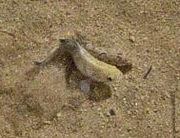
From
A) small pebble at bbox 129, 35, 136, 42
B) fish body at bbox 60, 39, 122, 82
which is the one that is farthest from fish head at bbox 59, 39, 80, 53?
small pebble at bbox 129, 35, 136, 42

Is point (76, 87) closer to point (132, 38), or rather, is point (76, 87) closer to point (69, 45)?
point (69, 45)

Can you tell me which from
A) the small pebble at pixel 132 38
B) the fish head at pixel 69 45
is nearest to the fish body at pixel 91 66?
the fish head at pixel 69 45

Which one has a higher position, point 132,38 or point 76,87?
point 132,38

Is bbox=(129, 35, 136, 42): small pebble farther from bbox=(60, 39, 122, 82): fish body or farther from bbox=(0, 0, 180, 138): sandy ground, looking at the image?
bbox=(60, 39, 122, 82): fish body

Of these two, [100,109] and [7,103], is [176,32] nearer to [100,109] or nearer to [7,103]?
[100,109]

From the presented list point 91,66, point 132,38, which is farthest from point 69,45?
point 132,38

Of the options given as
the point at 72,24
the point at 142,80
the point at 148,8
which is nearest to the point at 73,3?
the point at 72,24

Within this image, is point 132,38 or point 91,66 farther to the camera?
point 132,38

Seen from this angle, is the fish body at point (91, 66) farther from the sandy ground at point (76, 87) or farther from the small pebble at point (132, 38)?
the small pebble at point (132, 38)
